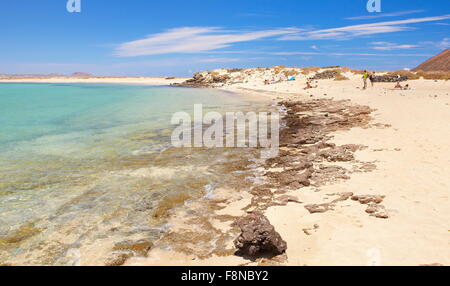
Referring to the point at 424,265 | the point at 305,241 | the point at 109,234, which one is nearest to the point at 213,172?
the point at 109,234

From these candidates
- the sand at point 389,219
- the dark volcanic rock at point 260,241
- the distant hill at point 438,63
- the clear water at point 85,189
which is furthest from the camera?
the distant hill at point 438,63

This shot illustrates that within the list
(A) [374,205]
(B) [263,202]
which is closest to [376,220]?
(A) [374,205]

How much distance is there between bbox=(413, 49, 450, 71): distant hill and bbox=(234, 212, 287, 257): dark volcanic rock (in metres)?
48.4

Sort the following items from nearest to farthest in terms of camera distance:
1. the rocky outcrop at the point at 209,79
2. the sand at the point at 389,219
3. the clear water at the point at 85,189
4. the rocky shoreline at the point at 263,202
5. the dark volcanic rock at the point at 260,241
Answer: the sand at the point at 389,219
the dark volcanic rock at the point at 260,241
the rocky shoreline at the point at 263,202
the clear water at the point at 85,189
the rocky outcrop at the point at 209,79

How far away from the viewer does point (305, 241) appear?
5.38 m

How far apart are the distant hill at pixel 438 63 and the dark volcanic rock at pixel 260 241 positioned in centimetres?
4836

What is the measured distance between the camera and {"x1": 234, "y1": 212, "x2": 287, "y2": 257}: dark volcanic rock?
4.94m

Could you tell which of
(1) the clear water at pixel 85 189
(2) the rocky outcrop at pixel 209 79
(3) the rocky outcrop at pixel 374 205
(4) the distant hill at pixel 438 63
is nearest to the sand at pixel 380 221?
(3) the rocky outcrop at pixel 374 205

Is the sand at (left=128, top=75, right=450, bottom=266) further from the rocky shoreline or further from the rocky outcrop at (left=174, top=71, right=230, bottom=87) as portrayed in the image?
the rocky outcrop at (left=174, top=71, right=230, bottom=87)

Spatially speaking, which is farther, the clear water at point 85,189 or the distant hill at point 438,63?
the distant hill at point 438,63

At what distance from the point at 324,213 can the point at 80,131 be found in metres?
15.8

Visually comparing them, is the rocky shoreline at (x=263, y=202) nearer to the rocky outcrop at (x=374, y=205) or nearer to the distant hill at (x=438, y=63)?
the rocky outcrop at (x=374, y=205)

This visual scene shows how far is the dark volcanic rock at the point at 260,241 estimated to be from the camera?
4.94m

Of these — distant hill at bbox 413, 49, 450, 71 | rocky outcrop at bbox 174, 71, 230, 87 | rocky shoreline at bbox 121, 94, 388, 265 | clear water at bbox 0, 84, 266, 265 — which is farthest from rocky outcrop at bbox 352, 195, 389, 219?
rocky outcrop at bbox 174, 71, 230, 87
